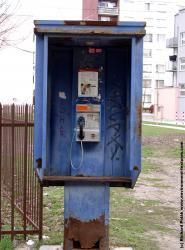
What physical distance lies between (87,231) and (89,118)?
3.62ft

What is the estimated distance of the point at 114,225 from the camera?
22.3 feet

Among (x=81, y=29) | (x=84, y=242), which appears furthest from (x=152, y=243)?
(x=81, y=29)

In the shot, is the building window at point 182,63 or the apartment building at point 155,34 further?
the apartment building at point 155,34

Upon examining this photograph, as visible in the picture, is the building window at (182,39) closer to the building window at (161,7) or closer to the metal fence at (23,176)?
the building window at (161,7)

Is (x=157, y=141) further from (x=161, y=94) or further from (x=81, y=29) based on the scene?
(x=161, y=94)

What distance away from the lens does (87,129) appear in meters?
5.04

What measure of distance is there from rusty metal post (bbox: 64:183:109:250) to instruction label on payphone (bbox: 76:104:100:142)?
0.51 m

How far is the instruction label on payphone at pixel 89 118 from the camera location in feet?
16.5

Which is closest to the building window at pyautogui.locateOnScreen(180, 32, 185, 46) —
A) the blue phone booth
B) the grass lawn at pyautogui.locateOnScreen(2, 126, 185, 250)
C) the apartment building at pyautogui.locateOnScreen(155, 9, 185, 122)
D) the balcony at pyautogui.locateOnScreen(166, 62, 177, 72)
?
the apartment building at pyautogui.locateOnScreen(155, 9, 185, 122)

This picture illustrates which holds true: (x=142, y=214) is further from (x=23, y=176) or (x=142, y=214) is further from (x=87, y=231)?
(x=87, y=231)

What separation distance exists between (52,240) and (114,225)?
1086 millimetres

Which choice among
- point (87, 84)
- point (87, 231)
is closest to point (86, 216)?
point (87, 231)

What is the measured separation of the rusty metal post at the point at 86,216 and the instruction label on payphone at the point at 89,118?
51 cm

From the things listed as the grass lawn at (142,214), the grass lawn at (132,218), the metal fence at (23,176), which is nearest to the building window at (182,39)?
the grass lawn at (142,214)
